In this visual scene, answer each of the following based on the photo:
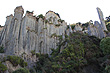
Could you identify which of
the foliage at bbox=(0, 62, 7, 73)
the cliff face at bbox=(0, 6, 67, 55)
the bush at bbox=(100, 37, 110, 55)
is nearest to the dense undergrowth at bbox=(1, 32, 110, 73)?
the bush at bbox=(100, 37, 110, 55)

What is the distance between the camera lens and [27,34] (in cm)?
3431

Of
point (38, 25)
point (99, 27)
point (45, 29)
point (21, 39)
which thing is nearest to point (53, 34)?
point (45, 29)

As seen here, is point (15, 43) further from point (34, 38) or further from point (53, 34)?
point (53, 34)

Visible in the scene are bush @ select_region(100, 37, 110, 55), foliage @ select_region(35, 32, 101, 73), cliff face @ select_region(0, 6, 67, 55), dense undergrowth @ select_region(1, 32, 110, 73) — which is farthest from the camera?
cliff face @ select_region(0, 6, 67, 55)

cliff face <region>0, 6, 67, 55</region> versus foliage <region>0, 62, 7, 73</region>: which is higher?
cliff face <region>0, 6, 67, 55</region>

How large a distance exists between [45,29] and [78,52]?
17766 mm

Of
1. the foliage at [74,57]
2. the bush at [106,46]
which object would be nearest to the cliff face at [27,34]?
the foliage at [74,57]

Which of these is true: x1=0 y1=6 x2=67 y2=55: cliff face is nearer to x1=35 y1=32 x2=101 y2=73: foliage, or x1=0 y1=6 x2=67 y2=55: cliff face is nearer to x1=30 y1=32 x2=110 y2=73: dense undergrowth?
x1=35 y1=32 x2=101 y2=73: foliage

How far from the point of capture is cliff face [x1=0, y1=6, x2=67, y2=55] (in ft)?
103

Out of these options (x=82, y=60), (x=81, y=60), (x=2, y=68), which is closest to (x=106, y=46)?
(x=82, y=60)

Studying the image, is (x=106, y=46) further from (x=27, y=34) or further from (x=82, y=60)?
(x=27, y=34)

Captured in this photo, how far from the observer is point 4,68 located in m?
20.1

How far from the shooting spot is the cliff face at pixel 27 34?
103 feet

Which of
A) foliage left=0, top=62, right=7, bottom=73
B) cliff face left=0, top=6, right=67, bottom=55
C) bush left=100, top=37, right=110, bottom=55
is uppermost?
cliff face left=0, top=6, right=67, bottom=55
